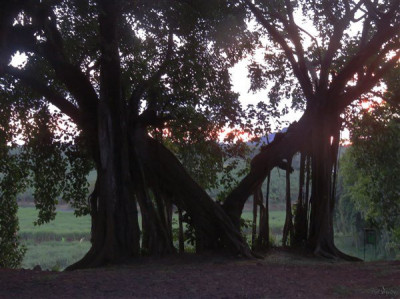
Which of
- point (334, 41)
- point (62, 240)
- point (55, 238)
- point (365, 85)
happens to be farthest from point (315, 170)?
point (55, 238)

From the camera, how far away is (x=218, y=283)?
6555mm

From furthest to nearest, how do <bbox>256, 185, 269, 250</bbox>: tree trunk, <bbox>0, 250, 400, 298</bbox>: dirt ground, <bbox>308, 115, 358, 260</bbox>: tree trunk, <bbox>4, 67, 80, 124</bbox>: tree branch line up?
<bbox>256, 185, 269, 250</bbox>: tree trunk
<bbox>308, 115, 358, 260</bbox>: tree trunk
<bbox>4, 67, 80, 124</bbox>: tree branch
<bbox>0, 250, 400, 298</bbox>: dirt ground

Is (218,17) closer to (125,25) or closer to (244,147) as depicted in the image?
(125,25)

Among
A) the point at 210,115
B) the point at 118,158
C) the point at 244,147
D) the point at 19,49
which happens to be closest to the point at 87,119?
the point at 118,158

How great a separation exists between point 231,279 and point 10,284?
2.75 metres

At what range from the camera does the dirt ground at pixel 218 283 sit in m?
5.87

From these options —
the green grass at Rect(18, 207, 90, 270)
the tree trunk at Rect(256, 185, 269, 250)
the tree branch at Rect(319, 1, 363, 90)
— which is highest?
the tree branch at Rect(319, 1, 363, 90)

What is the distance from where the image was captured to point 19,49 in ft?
31.9

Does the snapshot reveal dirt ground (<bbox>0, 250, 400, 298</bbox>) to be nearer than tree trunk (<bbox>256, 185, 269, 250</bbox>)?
Yes

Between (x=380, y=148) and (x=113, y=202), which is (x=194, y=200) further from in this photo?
(x=380, y=148)

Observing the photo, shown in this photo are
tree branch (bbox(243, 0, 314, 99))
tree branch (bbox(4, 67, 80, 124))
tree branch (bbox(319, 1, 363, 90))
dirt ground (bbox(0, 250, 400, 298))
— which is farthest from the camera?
tree branch (bbox(243, 0, 314, 99))

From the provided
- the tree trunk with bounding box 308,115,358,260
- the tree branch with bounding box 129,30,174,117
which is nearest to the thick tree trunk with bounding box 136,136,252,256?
the tree branch with bounding box 129,30,174,117

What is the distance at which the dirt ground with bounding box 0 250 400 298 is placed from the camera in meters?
5.87

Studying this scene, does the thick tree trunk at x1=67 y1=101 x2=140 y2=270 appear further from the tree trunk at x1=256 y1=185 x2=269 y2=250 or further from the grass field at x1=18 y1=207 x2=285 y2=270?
the grass field at x1=18 y1=207 x2=285 y2=270
